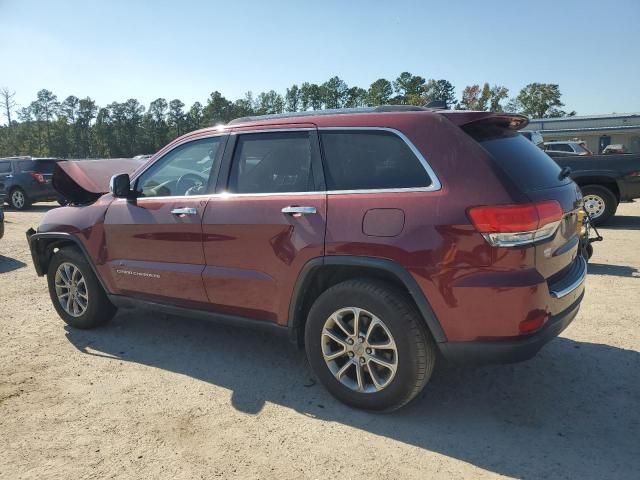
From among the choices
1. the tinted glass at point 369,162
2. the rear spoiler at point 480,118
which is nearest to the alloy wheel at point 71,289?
the tinted glass at point 369,162

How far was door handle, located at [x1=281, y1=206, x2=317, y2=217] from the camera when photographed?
3252 mm

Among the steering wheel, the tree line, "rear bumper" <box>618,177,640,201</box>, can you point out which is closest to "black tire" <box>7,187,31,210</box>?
the steering wheel

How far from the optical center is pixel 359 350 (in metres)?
3.17

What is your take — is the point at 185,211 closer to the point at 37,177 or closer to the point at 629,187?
the point at 629,187

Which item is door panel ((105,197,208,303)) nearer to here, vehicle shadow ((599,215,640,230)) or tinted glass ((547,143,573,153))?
vehicle shadow ((599,215,640,230))

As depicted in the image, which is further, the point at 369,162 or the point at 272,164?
the point at 272,164

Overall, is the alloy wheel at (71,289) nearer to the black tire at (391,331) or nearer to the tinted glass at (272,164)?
the tinted glass at (272,164)

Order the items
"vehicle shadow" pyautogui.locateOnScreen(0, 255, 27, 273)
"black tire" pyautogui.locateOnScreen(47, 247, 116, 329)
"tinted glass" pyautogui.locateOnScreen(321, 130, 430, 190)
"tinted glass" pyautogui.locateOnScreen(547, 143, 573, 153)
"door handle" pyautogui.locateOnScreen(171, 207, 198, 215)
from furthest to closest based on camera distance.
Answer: "tinted glass" pyautogui.locateOnScreen(547, 143, 573, 153) < "vehicle shadow" pyautogui.locateOnScreen(0, 255, 27, 273) < "black tire" pyautogui.locateOnScreen(47, 247, 116, 329) < "door handle" pyautogui.locateOnScreen(171, 207, 198, 215) < "tinted glass" pyautogui.locateOnScreen(321, 130, 430, 190)

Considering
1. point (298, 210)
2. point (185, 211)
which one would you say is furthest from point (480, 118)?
point (185, 211)

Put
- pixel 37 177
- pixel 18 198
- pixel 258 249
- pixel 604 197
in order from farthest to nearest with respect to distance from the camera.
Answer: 1. pixel 18 198
2. pixel 37 177
3. pixel 604 197
4. pixel 258 249

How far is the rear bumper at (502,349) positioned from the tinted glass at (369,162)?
3.11ft

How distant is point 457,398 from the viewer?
134 inches

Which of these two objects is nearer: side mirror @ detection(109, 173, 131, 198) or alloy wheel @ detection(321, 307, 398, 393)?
alloy wheel @ detection(321, 307, 398, 393)

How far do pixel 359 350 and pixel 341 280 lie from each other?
0.48 metres
